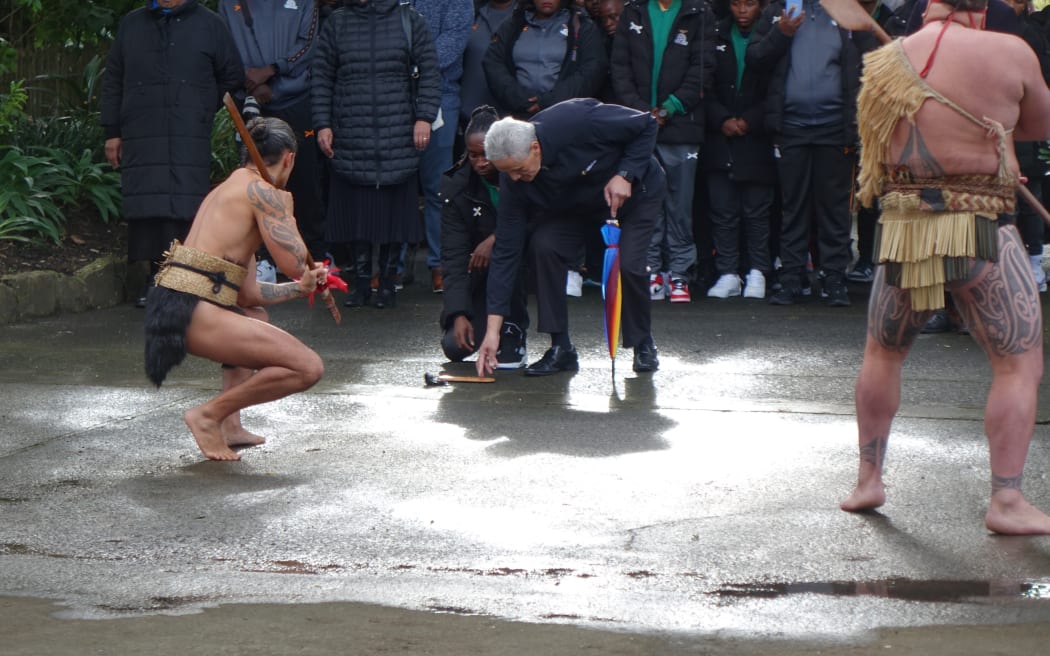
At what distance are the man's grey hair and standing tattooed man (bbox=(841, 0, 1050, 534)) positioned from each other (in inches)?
102

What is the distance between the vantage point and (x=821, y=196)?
34.8 ft

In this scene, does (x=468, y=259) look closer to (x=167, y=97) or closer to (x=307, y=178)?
(x=167, y=97)

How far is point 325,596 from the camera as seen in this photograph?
4.72 m

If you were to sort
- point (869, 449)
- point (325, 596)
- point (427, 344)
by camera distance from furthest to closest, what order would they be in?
point (427, 344), point (869, 449), point (325, 596)

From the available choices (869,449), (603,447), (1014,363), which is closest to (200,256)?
(603,447)

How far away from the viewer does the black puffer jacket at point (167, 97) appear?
1059 centimetres

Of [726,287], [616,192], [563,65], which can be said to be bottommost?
[726,287]

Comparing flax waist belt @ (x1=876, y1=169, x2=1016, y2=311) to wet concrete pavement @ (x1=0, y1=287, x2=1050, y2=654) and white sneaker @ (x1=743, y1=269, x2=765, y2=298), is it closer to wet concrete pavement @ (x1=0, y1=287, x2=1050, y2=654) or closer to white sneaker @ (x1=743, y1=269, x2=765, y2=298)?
wet concrete pavement @ (x1=0, y1=287, x2=1050, y2=654)

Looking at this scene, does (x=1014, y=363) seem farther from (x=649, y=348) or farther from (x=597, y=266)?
(x=597, y=266)

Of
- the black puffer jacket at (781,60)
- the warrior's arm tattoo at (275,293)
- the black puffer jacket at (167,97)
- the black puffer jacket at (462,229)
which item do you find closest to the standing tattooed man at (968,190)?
the warrior's arm tattoo at (275,293)

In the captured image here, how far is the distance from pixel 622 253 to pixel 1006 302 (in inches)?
133

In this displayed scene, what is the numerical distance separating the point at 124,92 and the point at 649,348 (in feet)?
14.5

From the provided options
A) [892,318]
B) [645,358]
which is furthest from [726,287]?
[892,318]

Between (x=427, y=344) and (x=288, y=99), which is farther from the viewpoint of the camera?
(x=288, y=99)
